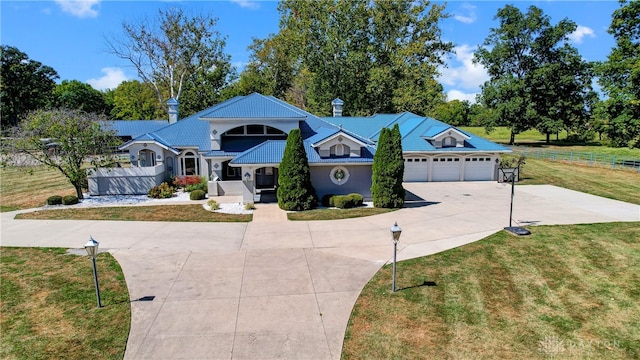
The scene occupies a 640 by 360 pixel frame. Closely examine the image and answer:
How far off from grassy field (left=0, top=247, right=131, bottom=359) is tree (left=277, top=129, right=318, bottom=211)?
907 cm

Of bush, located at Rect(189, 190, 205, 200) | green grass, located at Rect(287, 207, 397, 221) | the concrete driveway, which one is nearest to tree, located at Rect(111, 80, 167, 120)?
bush, located at Rect(189, 190, 205, 200)

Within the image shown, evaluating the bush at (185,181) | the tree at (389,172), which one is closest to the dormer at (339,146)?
the tree at (389,172)

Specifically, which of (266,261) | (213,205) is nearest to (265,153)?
(213,205)

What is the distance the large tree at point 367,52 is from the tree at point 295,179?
80.6 ft

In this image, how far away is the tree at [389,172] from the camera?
20.5 m

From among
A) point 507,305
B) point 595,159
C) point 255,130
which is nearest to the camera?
point 507,305

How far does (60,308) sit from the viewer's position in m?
9.97

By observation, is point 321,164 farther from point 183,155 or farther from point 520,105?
point 520,105

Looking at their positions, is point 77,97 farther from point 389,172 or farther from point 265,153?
point 389,172

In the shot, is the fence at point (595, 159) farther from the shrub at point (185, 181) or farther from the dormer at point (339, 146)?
the shrub at point (185, 181)

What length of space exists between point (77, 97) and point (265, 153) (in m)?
65.5

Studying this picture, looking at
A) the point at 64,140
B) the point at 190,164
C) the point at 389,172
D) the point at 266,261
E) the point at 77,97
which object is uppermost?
the point at 77,97

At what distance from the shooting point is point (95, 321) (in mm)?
9312

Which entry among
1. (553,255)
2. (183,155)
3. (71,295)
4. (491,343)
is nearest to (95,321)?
(71,295)
